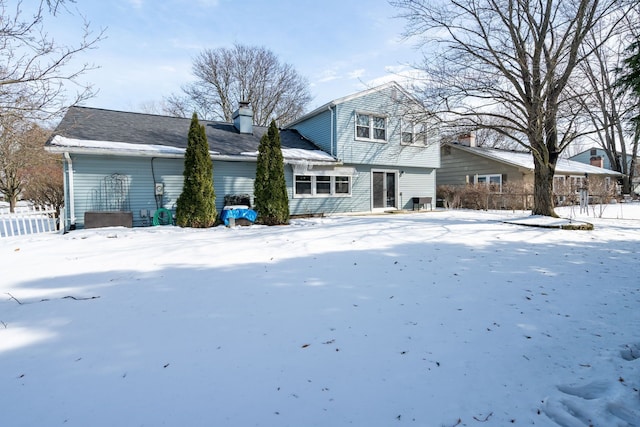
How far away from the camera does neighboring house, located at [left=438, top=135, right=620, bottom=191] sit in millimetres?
20016

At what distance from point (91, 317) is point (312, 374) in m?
2.41

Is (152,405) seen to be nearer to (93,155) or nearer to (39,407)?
(39,407)

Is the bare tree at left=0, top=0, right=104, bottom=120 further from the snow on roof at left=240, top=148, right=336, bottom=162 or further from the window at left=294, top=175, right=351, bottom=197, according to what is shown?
the window at left=294, top=175, right=351, bottom=197

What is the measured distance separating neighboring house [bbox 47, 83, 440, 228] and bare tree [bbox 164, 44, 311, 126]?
1160 centimetres

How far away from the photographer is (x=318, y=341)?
2.71m

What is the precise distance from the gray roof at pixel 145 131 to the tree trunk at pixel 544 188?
30.7ft

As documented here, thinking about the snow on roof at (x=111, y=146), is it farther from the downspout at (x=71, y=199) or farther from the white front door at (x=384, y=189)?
the white front door at (x=384, y=189)

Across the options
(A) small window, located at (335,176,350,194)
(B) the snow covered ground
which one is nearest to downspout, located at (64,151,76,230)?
(B) the snow covered ground

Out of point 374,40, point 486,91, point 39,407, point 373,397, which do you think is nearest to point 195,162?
point 374,40

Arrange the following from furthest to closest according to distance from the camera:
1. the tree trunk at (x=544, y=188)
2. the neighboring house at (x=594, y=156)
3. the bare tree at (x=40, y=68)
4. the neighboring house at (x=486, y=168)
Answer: the neighboring house at (x=594, y=156)
the neighboring house at (x=486, y=168)
the tree trunk at (x=544, y=188)
the bare tree at (x=40, y=68)

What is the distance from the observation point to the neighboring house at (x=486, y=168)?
65.7 ft

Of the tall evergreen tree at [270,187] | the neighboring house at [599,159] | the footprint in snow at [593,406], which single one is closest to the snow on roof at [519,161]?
the neighboring house at [599,159]

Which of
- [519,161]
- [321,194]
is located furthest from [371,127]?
[519,161]

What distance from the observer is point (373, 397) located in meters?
2.02
